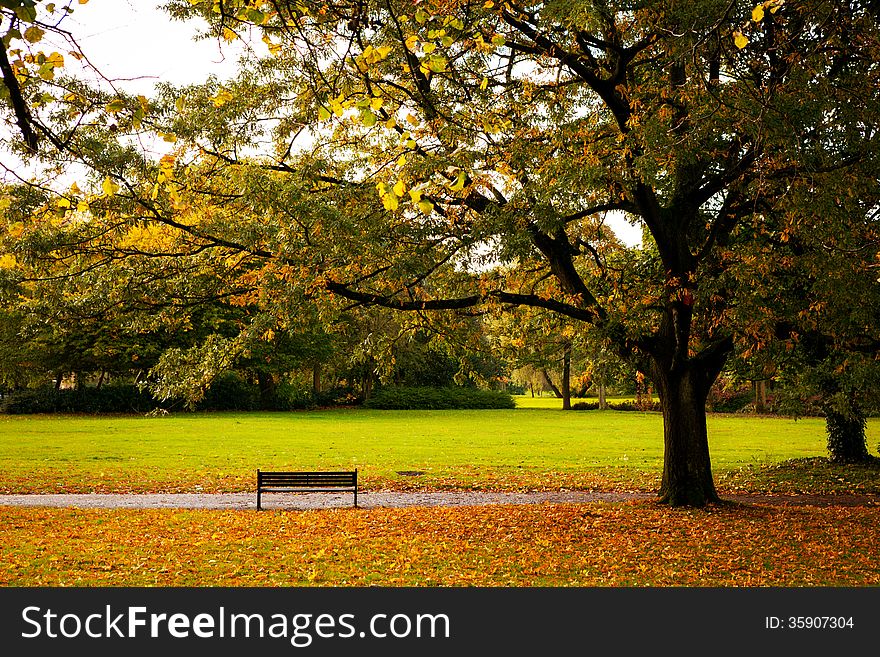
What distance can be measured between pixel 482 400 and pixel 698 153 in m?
50.8

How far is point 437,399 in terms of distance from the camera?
60.2 meters

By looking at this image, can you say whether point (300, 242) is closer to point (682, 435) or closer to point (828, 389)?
point (682, 435)

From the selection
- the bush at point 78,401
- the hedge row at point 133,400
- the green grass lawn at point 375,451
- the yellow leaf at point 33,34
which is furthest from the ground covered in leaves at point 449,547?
the bush at point 78,401

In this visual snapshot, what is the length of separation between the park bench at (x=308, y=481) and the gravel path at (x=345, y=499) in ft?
1.53

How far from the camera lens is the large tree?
9727 mm

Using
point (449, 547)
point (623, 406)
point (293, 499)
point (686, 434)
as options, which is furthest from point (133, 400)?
point (449, 547)

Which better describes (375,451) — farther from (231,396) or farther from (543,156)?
(231,396)

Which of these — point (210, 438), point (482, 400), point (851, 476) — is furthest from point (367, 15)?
point (482, 400)

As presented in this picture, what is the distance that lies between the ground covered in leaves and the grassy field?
0.04 m

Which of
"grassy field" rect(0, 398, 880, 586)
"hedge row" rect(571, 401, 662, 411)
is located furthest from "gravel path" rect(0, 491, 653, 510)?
"hedge row" rect(571, 401, 662, 411)

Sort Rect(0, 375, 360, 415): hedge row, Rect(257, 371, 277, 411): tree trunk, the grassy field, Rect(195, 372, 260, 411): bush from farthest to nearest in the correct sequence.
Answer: Rect(257, 371, 277, 411): tree trunk → Rect(195, 372, 260, 411): bush → Rect(0, 375, 360, 415): hedge row → the grassy field

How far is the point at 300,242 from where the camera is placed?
11.3 metres

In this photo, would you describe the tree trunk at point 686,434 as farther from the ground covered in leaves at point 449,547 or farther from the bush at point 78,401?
the bush at point 78,401

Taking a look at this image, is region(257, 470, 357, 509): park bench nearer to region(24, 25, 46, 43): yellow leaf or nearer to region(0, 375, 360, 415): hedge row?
region(24, 25, 46, 43): yellow leaf
